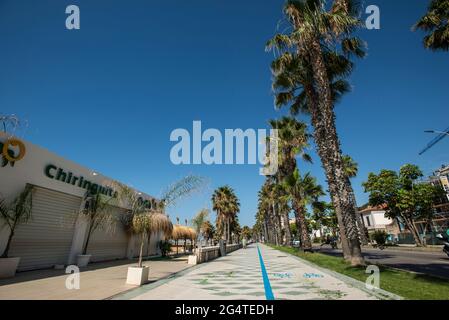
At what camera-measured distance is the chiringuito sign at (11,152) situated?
9156 mm

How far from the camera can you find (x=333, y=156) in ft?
37.3

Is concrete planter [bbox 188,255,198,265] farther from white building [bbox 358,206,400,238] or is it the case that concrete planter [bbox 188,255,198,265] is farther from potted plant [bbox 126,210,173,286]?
white building [bbox 358,206,400,238]

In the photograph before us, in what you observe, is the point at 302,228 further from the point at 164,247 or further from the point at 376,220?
the point at 376,220

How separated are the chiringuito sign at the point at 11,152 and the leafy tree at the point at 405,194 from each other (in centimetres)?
4191

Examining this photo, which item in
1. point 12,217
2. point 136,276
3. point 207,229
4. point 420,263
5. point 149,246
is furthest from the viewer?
point 207,229

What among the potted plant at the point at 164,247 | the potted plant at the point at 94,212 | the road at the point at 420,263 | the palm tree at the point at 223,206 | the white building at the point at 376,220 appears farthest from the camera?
the white building at the point at 376,220

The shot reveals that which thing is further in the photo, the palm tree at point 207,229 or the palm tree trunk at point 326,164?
the palm tree at point 207,229

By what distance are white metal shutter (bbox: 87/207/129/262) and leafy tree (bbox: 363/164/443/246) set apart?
→ 1425 inches

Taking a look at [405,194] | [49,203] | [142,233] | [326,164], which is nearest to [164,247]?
[49,203]

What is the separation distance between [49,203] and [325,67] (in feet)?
50.5

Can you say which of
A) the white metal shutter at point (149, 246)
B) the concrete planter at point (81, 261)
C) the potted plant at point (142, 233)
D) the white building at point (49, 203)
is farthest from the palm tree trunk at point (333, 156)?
the white metal shutter at point (149, 246)

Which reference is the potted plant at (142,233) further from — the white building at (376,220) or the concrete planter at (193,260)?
the white building at (376,220)
